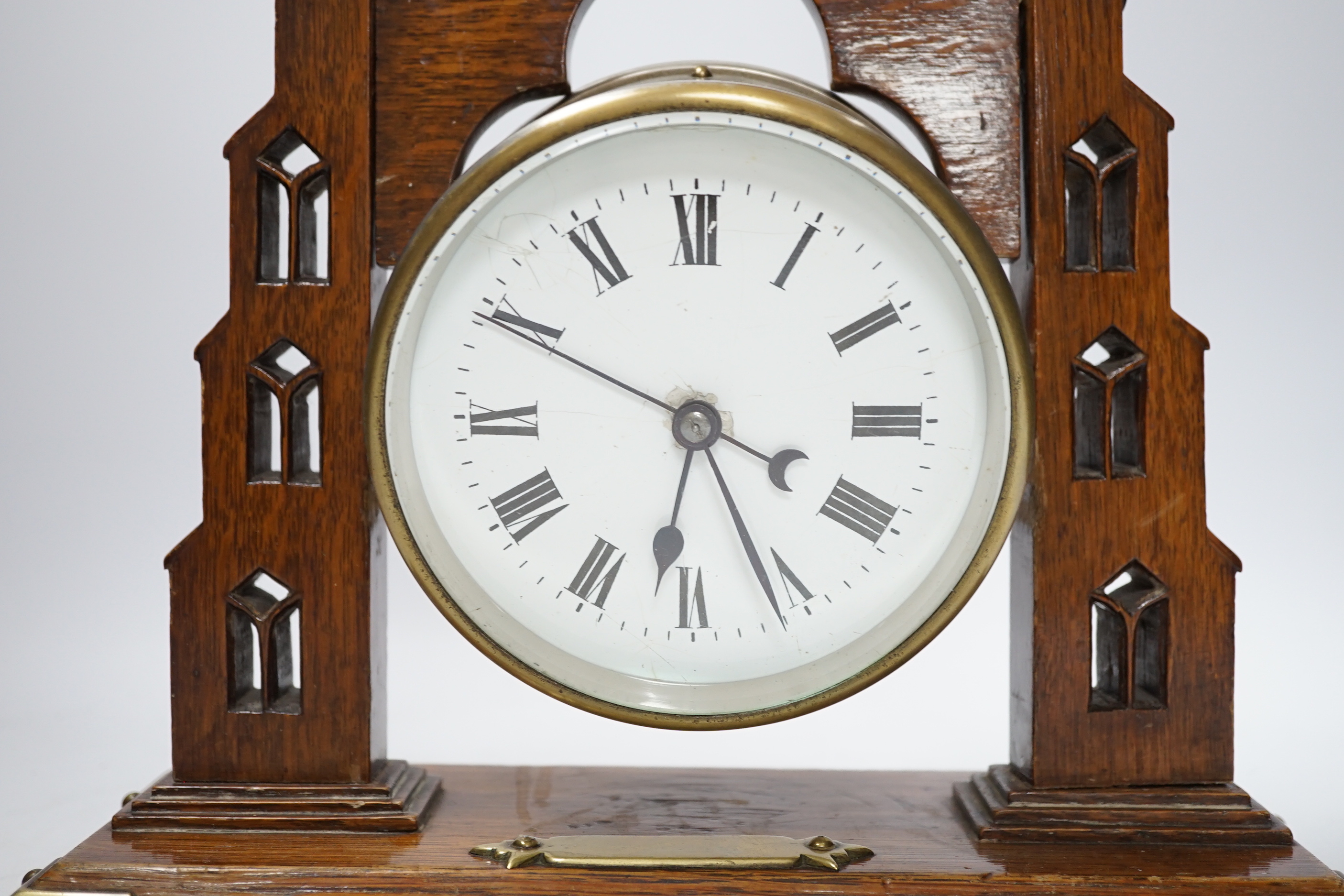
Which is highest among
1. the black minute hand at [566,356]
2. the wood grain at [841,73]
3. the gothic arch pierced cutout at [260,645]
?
the wood grain at [841,73]

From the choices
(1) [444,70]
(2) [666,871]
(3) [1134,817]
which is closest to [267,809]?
(2) [666,871]

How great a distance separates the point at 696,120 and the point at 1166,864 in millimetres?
952

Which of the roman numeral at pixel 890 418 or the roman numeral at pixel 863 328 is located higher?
the roman numeral at pixel 863 328

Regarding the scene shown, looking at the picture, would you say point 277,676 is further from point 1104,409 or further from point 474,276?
point 1104,409

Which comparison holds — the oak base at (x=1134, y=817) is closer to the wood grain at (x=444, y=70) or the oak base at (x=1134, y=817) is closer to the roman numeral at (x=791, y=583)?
the roman numeral at (x=791, y=583)

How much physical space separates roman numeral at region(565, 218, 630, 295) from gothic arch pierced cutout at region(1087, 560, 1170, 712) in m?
0.65

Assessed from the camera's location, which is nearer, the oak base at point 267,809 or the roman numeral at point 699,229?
the roman numeral at point 699,229

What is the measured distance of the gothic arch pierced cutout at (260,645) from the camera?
6.10ft

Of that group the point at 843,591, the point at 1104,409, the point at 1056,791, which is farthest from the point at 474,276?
the point at 1056,791

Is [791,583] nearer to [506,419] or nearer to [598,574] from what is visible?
[598,574]

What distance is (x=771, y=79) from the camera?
1.78 meters

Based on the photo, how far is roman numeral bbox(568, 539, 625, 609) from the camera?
1.80 m

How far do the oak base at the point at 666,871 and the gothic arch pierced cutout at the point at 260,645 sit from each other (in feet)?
0.50

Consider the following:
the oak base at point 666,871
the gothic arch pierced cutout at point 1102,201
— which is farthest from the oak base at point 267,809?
the gothic arch pierced cutout at point 1102,201
